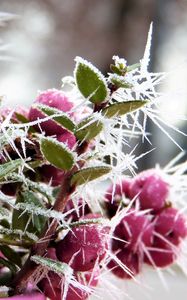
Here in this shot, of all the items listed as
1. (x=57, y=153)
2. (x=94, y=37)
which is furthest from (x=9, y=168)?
(x=94, y=37)

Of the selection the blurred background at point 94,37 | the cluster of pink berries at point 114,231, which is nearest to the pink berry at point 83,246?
the cluster of pink berries at point 114,231

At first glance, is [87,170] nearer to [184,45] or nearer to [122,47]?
[184,45]

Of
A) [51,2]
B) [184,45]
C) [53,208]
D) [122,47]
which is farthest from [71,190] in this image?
[122,47]

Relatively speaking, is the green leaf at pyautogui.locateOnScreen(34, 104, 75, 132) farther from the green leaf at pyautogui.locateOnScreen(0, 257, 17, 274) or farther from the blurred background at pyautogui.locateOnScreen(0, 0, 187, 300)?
the blurred background at pyautogui.locateOnScreen(0, 0, 187, 300)

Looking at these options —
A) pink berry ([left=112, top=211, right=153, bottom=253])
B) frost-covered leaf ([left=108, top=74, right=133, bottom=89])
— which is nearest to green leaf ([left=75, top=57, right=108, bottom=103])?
frost-covered leaf ([left=108, top=74, right=133, bottom=89])

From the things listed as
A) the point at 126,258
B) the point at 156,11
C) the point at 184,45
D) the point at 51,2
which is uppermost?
the point at 51,2

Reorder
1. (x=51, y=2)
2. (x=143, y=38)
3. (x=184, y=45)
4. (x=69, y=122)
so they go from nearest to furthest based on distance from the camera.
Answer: (x=69, y=122), (x=51, y=2), (x=184, y=45), (x=143, y=38)

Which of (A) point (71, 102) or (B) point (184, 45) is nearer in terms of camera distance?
(A) point (71, 102)
